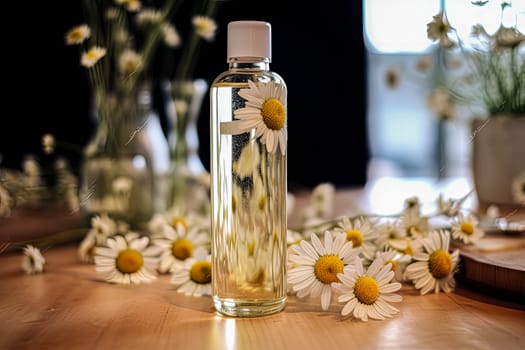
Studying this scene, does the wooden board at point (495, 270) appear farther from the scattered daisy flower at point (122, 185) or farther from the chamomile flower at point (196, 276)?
the scattered daisy flower at point (122, 185)

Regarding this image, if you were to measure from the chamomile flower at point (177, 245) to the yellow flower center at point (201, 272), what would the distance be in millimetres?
63

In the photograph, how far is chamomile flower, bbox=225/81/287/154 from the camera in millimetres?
648

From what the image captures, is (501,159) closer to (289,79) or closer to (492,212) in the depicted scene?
(492,212)

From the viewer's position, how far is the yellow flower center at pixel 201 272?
77cm

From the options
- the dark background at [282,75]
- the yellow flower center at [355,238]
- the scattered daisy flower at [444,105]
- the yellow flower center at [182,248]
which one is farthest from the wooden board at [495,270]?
the dark background at [282,75]

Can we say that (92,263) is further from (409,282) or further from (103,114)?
(409,282)

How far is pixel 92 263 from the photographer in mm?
976

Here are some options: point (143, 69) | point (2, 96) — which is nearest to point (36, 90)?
point (2, 96)

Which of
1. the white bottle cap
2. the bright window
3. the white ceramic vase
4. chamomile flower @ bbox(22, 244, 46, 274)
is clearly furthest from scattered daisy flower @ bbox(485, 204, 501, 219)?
the bright window

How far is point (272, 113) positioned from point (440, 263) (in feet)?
0.88

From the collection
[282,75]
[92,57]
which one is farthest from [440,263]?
[282,75]

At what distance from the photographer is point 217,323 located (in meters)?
0.65

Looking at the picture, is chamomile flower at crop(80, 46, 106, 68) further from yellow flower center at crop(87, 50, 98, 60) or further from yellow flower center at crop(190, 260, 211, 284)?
yellow flower center at crop(190, 260, 211, 284)

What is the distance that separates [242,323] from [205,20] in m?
0.58
